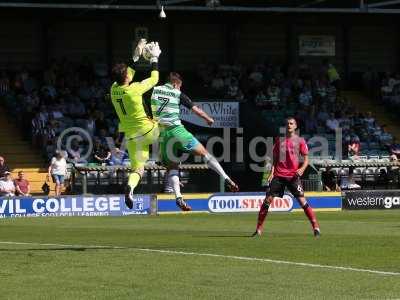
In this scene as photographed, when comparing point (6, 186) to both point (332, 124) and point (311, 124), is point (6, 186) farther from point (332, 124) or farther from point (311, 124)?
point (332, 124)

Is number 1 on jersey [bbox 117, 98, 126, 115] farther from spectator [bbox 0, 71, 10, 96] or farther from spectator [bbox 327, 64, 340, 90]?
spectator [bbox 327, 64, 340, 90]

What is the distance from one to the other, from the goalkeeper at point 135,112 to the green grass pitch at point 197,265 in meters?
1.26

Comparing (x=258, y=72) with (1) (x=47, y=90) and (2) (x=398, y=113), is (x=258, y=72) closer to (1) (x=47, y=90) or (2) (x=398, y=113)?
(2) (x=398, y=113)

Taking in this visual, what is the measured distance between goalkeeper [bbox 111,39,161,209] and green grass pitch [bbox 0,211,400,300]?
126cm

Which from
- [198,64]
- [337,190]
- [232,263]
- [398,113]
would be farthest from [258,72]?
[232,263]

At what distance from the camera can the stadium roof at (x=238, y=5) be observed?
36.2 metres

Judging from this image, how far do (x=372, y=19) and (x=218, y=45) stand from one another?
7.45 m

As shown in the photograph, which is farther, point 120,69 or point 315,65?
point 315,65

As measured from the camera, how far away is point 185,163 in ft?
115

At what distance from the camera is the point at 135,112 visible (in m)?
15.5

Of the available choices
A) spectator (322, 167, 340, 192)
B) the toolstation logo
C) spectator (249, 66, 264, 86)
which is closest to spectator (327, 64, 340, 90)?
spectator (249, 66, 264, 86)

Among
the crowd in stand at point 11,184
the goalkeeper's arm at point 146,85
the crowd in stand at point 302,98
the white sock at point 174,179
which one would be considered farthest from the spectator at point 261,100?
the goalkeeper's arm at point 146,85

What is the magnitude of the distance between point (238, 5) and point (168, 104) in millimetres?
25964

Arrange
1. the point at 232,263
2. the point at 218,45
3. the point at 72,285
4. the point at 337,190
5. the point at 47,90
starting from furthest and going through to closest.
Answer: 1. the point at 218,45
2. the point at 47,90
3. the point at 337,190
4. the point at 232,263
5. the point at 72,285
